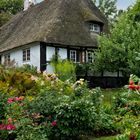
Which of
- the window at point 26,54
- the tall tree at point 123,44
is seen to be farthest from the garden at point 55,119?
the window at point 26,54

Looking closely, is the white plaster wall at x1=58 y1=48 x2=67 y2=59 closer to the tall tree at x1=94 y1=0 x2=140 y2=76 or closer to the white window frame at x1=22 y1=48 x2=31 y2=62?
the white window frame at x1=22 y1=48 x2=31 y2=62

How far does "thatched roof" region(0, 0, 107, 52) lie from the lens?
29.3 m

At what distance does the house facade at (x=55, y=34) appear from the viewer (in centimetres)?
2895

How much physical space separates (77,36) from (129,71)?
7.17 m

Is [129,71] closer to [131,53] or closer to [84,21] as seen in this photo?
[131,53]

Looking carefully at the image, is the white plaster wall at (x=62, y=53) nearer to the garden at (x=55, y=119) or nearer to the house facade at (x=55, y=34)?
the house facade at (x=55, y=34)

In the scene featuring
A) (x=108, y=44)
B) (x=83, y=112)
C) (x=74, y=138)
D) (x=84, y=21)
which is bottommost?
(x=74, y=138)

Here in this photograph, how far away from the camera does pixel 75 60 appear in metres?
30.9

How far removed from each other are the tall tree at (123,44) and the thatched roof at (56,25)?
14.1 feet

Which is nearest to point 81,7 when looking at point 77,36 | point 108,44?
point 77,36

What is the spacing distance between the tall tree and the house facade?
3553mm

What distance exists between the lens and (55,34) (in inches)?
1140

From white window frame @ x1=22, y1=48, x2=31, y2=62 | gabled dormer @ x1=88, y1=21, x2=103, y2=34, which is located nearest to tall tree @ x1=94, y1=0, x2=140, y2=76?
gabled dormer @ x1=88, y1=21, x2=103, y2=34

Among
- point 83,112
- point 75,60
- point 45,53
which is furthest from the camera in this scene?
point 75,60
